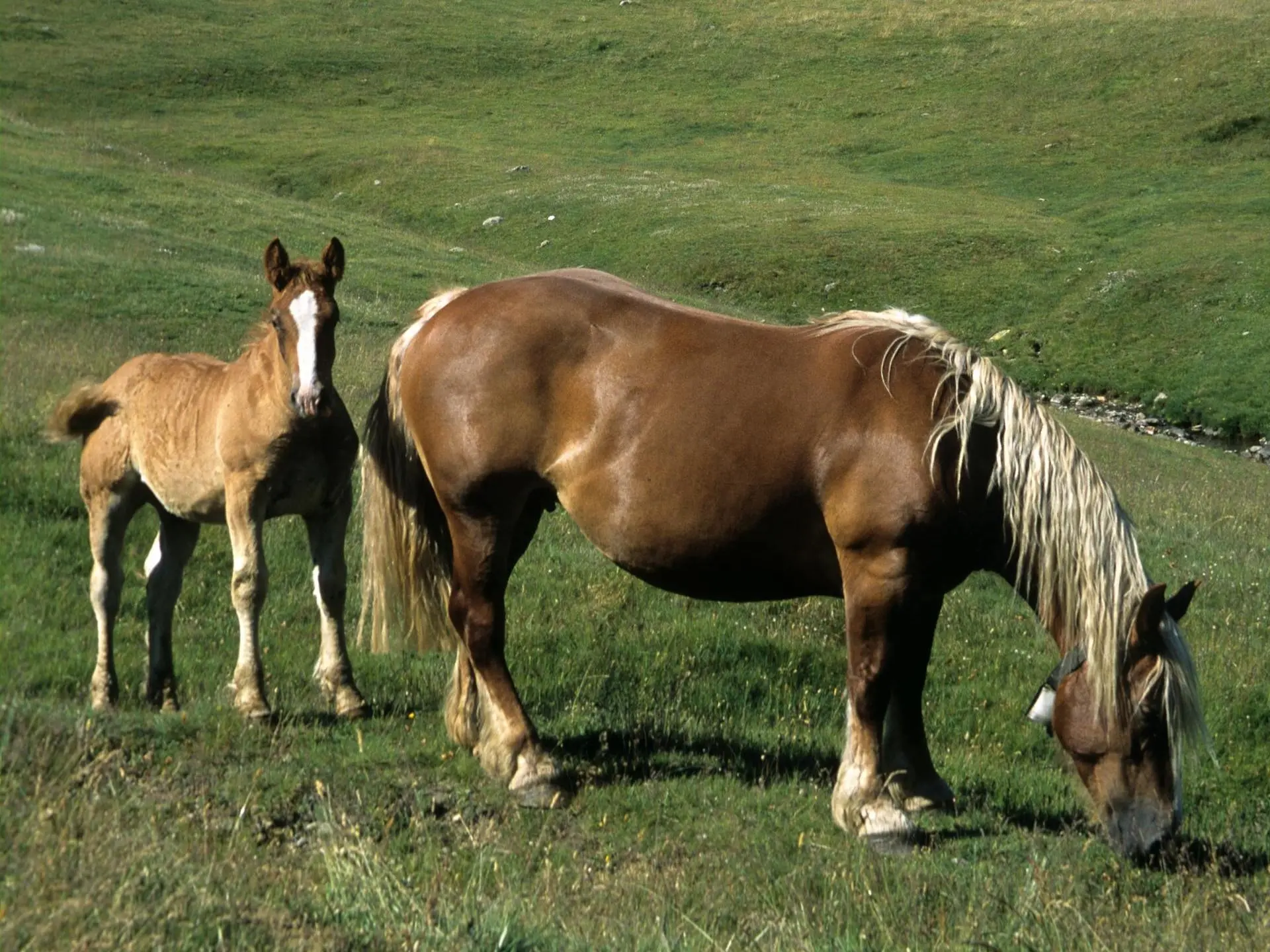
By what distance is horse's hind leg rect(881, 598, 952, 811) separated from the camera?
6.59 m

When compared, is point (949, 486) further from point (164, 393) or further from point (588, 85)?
point (588, 85)

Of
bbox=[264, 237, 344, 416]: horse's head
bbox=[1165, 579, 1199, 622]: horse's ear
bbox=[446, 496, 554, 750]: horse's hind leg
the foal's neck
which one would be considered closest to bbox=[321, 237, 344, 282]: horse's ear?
bbox=[264, 237, 344, 416]: horse's head

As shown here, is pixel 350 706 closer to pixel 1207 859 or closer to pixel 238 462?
pixel 238 462

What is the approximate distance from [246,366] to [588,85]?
5517 cm

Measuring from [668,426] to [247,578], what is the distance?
7.25 ft

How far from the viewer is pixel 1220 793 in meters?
7.89

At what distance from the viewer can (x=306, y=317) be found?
653 centimetres

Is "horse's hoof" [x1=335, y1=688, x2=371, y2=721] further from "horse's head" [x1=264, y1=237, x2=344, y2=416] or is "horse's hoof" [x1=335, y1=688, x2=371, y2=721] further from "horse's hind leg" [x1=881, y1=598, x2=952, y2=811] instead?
"horse's hind leg" [x1=881, y1=598, x2=952, y2=811]

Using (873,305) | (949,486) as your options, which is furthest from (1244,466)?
(949,486)

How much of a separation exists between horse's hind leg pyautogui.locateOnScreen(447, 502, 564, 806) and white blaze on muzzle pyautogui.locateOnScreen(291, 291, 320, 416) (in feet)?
3.46

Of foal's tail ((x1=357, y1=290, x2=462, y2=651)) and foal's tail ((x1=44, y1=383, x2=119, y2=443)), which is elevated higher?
foal's tail ((x1=44, y1=383, x2=119, y2=443))

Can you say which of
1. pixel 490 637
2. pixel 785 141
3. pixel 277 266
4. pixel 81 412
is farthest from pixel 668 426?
pixel 785 141

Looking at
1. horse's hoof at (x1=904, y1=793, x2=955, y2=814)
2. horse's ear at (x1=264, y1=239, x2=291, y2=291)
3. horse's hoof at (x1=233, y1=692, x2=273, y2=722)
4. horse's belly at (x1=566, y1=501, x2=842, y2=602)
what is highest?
horse's ear at (x1=264, y1=239, x2=291, y2=291)

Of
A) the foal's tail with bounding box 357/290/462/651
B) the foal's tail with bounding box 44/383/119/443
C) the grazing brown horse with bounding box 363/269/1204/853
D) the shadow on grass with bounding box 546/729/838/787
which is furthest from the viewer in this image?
the foal's tail with bounding box 44/383/119/443
